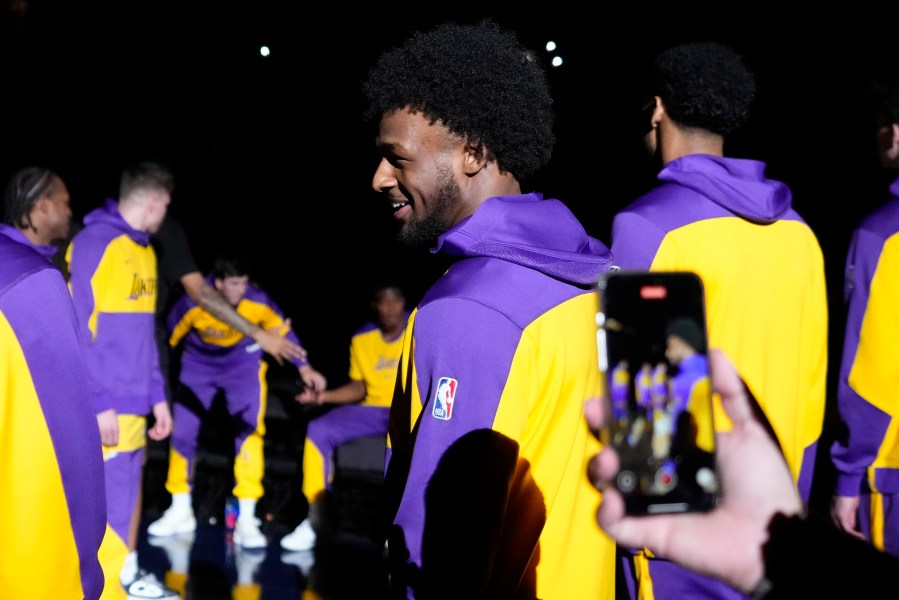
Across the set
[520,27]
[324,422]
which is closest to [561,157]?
[520,27]

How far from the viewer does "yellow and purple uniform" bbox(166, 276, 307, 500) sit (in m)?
5.59

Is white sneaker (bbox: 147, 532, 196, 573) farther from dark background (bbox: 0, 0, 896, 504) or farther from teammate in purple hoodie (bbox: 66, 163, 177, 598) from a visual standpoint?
dark background (bbox: 0, 0, 896, 504)

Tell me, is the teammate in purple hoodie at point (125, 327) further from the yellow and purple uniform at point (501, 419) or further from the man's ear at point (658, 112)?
the yellow and purple uniform at point (501, 419)

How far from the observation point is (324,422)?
5.58 metres

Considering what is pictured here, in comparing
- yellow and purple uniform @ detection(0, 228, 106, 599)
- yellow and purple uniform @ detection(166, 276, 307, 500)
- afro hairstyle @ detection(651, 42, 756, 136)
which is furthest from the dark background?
yellow and purple uniform @ detection(0, 228, 106, 599)

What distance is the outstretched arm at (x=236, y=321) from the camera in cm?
473

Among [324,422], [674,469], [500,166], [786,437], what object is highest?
[500,166]

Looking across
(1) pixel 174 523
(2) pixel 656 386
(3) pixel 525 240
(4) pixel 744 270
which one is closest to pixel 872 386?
(4) pixel 744 270

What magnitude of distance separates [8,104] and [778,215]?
6506mm

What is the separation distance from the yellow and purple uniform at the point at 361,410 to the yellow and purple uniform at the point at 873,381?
340cm

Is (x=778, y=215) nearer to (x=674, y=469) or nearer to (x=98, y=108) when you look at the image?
(x=674, y=469)

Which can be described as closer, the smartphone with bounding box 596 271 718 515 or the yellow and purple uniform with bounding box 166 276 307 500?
the smartphone with bounding box 596 271 718 515

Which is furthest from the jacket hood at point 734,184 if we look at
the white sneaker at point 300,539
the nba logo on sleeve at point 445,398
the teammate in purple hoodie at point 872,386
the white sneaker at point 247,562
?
the white sneaker at point 300,539

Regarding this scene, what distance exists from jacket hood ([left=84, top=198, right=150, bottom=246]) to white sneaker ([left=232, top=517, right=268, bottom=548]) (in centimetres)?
195
